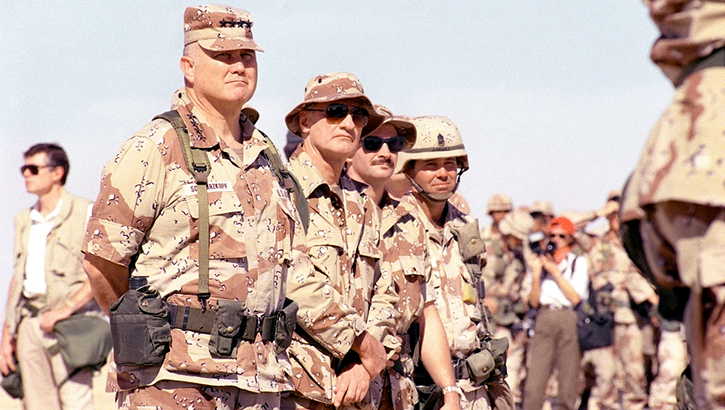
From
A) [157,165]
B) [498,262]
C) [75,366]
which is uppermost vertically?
[157,165]

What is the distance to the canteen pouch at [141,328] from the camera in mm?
5293

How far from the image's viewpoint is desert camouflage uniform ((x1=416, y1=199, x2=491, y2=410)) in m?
8.09

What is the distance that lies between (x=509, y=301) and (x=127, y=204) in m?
10.4

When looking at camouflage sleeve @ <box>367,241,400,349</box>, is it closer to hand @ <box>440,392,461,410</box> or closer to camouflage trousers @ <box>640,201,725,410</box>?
hand @ <box>440,392,461,410</box>

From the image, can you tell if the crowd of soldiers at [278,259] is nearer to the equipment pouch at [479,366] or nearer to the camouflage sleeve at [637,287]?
the equipment pouch at [479,366]

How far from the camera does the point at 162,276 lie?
543cm

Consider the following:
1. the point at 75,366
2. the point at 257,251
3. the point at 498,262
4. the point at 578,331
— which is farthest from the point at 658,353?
the point at 257,251

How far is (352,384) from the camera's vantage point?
6.48m

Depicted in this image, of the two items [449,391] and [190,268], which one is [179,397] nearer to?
[190,268]

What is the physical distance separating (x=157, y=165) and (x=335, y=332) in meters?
1.40

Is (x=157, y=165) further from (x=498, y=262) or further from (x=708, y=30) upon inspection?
(x=498, y=262)

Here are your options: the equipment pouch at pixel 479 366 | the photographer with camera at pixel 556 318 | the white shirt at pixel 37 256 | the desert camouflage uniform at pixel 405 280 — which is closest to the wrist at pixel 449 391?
the desert camouflage uniform at pixel 405 280

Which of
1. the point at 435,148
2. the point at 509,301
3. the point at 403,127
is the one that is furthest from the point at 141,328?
the point at 509,301

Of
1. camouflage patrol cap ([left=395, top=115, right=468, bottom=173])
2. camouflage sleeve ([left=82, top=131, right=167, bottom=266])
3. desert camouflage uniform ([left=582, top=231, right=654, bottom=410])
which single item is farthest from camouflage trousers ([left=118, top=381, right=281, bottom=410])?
desert camouflage uniform ([left=582, top=231, right=654, bottom=410])
